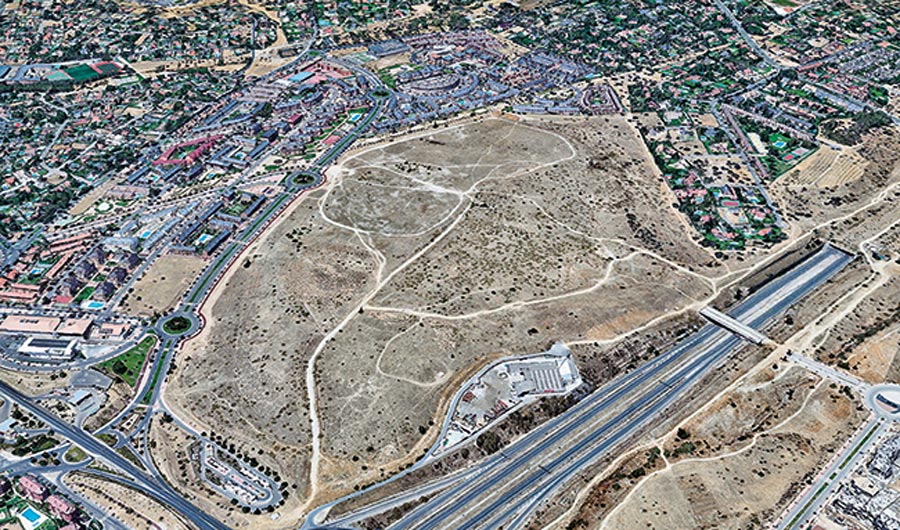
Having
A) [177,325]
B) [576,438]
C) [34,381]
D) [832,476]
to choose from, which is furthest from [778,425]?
[34,381]

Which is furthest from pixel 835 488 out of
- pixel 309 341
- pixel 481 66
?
pixel 481 66

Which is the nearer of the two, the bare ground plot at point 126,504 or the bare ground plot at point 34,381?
the bare ground plot at point 126,504

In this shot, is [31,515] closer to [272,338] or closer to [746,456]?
[272,338]

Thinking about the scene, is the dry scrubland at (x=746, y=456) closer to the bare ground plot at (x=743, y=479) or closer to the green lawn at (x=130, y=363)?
the bare ground plot at (x=743, y=479)

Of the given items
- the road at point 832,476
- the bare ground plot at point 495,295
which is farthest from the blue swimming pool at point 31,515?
the road at point 832,476

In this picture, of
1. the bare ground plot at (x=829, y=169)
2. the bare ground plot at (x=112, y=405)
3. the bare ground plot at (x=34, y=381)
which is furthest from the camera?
the bare ground plot at (x=829, y=169)

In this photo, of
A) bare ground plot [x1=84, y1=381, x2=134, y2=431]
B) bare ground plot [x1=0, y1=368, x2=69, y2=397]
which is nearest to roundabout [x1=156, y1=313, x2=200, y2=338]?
bare ground plot [x1=84, y1=381, x2=134, y2=431]
